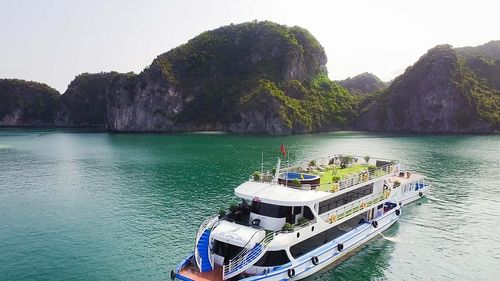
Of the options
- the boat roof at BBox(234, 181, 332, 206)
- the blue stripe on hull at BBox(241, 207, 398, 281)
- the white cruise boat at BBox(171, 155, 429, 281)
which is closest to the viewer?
the blue stripe on hull at BBox(241, 207, 398, 281)

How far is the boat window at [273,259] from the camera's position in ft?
72.8

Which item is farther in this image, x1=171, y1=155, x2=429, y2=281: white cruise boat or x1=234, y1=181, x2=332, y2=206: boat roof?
x1=234, y1=181, x2=332, y2=206: boat roof

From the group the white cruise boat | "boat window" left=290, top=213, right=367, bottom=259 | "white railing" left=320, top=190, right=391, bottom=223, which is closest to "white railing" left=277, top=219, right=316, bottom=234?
the white cruise boat

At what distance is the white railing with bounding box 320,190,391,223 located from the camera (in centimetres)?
2666

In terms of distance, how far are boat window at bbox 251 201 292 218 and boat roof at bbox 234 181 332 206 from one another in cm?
52

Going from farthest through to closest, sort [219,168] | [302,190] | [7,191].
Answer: [219,168]
[7,191]
[302,190]

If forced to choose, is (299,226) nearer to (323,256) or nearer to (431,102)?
Result: (323,256)

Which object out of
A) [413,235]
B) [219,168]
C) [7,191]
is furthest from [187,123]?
[413,235]

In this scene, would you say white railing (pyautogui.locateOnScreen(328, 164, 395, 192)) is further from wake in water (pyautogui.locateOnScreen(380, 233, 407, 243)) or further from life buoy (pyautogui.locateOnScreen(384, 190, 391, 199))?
wake in water (pyautogui.locateOnScreen(380, 233, 407, 243))

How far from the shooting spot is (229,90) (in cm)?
17762

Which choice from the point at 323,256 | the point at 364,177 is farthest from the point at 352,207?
the point at 323,256

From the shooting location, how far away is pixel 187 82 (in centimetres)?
18312

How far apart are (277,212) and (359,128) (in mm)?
160823

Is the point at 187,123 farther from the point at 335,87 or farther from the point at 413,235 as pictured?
the point at 413,235
